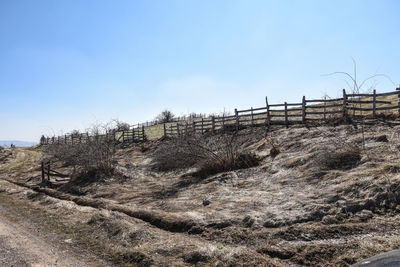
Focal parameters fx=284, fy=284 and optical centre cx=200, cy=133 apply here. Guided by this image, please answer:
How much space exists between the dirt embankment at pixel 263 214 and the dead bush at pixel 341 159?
0.03 metres

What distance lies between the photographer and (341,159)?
27.3 feet

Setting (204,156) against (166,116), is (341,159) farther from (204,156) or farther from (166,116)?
(166,116)

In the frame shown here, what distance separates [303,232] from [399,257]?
2079 mm

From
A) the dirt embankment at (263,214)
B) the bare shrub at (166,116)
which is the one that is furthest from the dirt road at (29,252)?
the bare shrub at (166,116)

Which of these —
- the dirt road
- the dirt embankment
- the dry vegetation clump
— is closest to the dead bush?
the dirt embankment

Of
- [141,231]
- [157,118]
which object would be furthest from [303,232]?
[157,118]

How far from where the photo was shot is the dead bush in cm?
813

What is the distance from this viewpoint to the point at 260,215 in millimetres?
6055

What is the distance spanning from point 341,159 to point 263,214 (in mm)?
3701

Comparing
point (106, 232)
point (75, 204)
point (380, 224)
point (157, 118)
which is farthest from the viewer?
point (157, 118)

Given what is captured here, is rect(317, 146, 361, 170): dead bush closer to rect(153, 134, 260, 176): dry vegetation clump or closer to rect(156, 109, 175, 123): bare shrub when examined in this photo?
rect(153, 134, 260, 176): dry vegetation clump

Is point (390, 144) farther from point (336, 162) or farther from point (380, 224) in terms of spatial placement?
point (380, 224)

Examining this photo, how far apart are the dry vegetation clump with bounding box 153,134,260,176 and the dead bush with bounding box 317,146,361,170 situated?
3315 mm

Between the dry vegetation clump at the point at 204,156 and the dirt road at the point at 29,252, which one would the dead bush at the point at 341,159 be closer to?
the dry vegetation clump at the point at 204,156
